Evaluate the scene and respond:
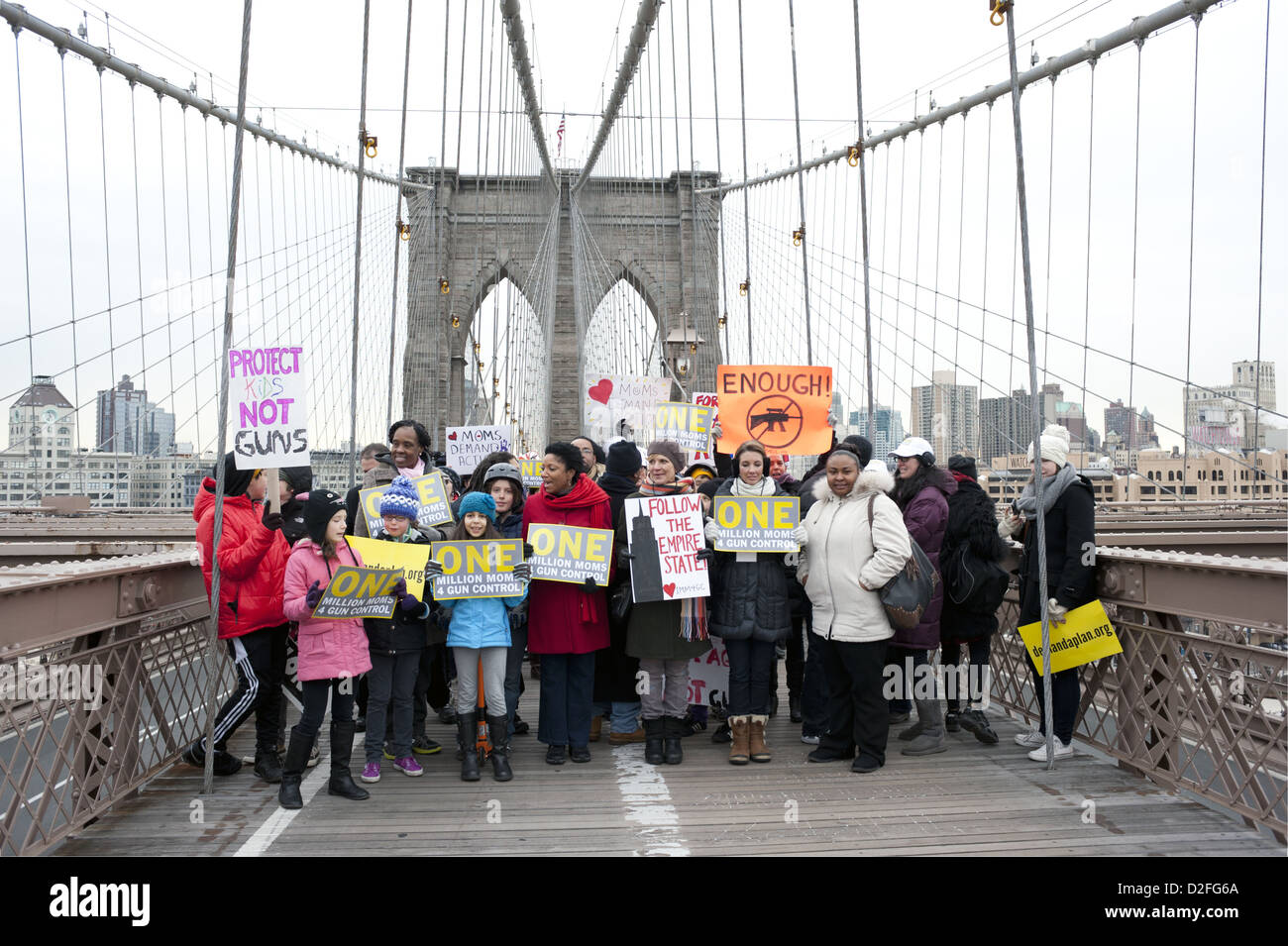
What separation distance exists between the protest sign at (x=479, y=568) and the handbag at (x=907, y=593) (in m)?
1.49

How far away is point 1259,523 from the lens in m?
9.14

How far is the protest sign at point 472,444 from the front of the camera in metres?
8.35

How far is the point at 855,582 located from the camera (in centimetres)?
418

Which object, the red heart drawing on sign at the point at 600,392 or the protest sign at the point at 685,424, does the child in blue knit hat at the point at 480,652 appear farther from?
the red heart drawing on sign at the point at 600,392

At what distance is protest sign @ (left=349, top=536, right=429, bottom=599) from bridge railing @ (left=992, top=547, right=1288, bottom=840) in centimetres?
279

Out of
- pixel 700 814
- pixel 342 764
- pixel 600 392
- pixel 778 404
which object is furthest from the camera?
A: pixel 600 392

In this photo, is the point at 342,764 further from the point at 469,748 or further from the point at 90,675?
the point at 90,675

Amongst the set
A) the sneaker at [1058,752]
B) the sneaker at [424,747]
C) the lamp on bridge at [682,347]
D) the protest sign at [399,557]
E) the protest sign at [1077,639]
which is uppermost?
the lamp on bridge at [682,347]

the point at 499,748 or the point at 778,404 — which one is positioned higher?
the point at 778,404

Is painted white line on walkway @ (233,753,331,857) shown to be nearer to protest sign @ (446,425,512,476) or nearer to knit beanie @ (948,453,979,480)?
knit beanie @ (948,453,979,480)

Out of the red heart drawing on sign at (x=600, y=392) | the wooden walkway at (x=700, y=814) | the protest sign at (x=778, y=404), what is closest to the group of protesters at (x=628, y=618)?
the wooden walkway at (x=700, y=814)

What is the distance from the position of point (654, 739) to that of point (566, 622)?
651 millimetres

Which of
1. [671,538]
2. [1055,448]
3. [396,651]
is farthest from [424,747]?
[1055,448]
